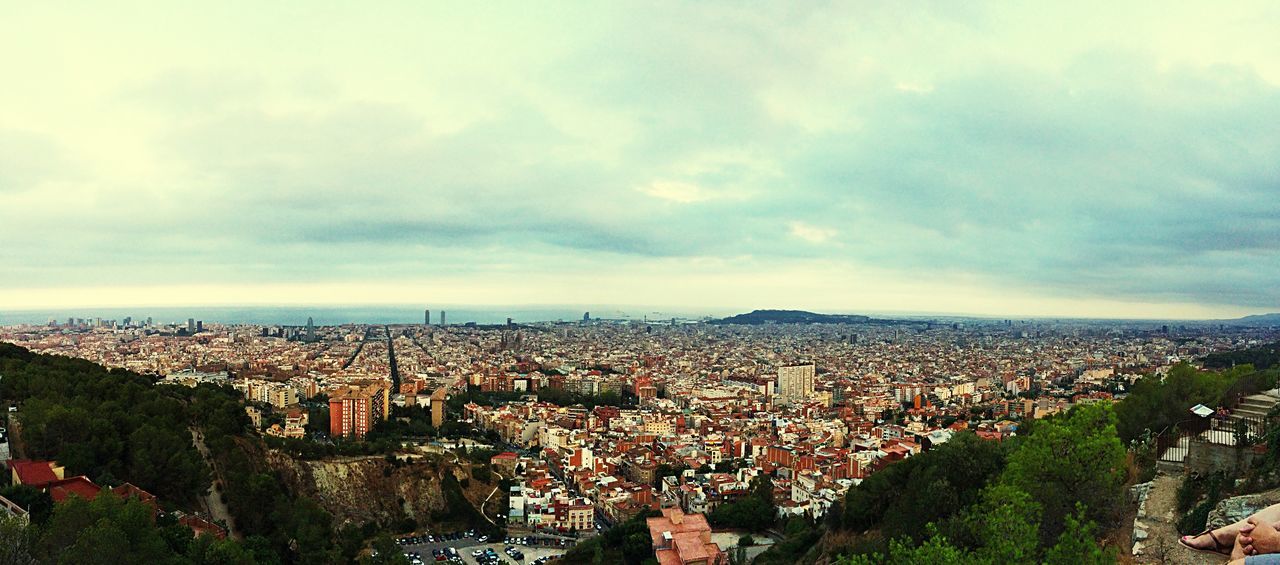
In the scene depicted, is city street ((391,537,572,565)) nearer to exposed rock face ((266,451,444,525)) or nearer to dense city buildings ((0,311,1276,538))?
dense city buildings ((0,311,1276,538))

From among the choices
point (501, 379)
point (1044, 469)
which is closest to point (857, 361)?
point (501, 379)

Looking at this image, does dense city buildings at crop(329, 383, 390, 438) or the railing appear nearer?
the railing

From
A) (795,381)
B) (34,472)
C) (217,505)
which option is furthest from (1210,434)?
(795,381)

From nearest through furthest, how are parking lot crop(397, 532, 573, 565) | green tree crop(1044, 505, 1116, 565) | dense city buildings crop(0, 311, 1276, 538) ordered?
green tree crop(1044, 505, 1116, 565), parking lot crop(397, 532, 573, 565), dense city buildings crop(0, 311, 1276, 538)

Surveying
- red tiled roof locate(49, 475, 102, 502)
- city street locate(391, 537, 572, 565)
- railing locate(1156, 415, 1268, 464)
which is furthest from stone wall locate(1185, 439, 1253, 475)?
city street locate(391, 537, 572, 565)

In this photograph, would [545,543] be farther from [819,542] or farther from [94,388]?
[94,388]

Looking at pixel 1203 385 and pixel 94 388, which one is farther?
pixel 94 388
